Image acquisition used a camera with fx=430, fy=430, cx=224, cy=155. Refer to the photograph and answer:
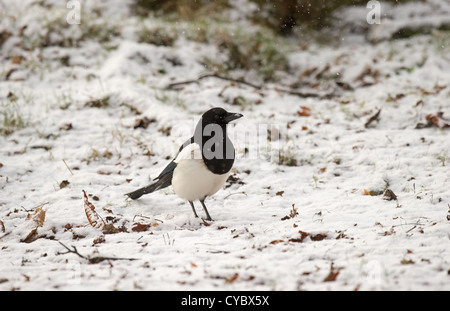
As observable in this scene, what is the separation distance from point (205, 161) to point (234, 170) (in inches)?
46.3

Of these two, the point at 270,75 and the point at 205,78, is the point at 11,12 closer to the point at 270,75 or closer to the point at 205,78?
the point at 205,78

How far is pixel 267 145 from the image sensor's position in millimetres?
4832

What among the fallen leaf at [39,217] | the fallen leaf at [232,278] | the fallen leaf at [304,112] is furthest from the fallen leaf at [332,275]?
the fallen leaf at [304,112]

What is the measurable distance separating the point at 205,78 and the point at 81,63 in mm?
2080

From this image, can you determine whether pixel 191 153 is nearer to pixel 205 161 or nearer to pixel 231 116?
pixel 205 161

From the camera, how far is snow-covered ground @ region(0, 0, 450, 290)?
244 centimetres

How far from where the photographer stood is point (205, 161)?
315 centimetres

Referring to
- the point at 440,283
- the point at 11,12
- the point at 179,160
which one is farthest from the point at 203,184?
the point at 11,12

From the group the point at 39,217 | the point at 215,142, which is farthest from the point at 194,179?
the point at 39,217

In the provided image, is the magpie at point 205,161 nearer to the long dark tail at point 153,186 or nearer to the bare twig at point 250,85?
the long dark tail at point 153,186

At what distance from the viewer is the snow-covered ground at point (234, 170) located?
96.0 inches

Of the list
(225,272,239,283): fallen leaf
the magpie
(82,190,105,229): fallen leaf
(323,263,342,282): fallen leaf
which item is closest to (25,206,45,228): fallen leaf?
(82,190,105,229): fallen leaf

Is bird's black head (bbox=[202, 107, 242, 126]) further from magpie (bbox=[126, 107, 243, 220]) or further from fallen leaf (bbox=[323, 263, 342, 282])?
fallen leaf (bbox=[323, 263, 342, 282])

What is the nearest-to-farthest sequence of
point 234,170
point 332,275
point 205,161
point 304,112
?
point 332,275 < point 205,161 < point 234,170 < point 304,112
